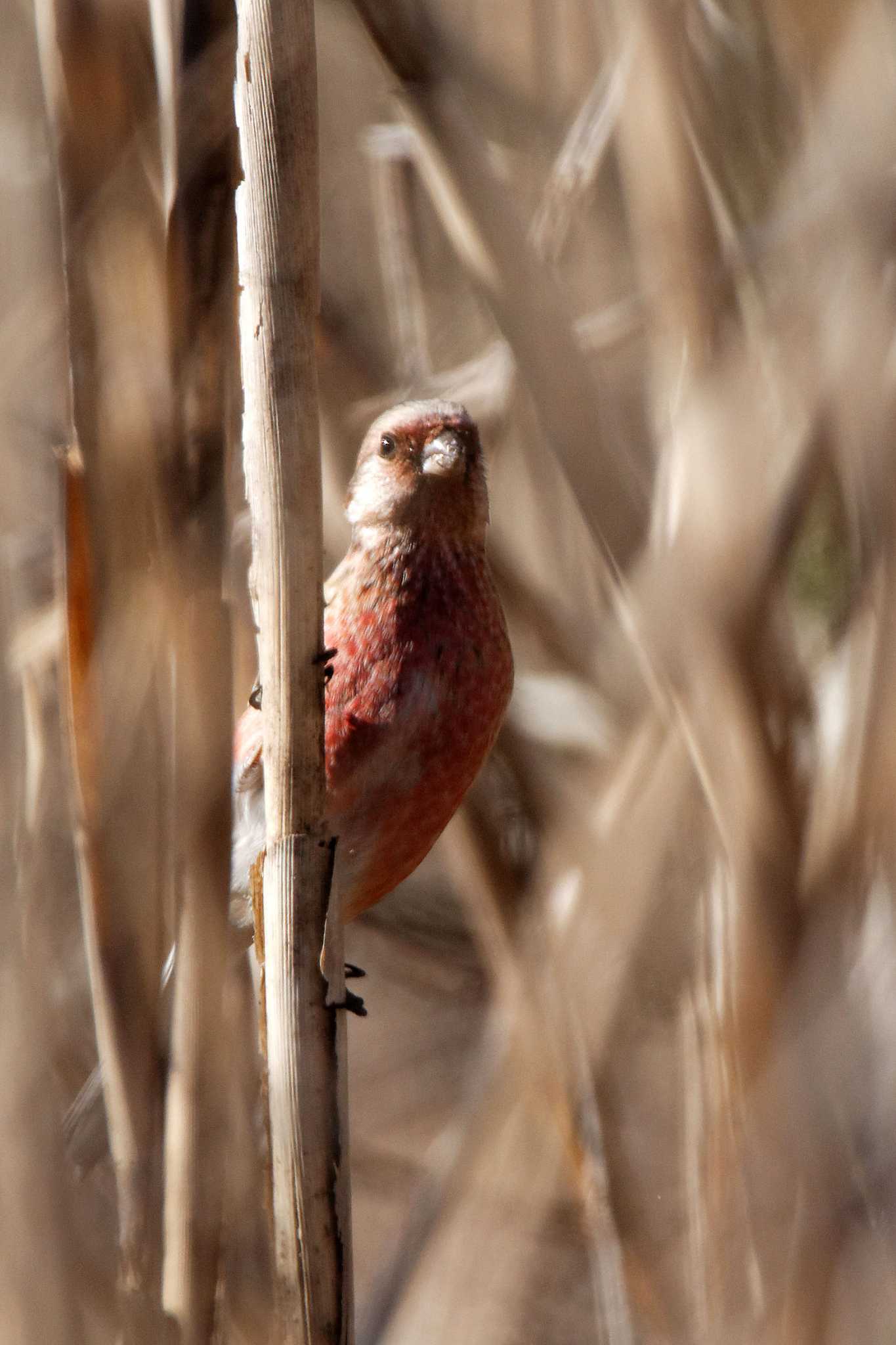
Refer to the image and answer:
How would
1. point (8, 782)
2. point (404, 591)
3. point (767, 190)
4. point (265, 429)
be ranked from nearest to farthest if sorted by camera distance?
point (265, 429), point (8, 782), point (404, 591), point (767, 190)

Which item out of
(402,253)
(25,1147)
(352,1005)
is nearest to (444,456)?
(402,253)

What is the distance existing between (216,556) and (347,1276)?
2.41 feet

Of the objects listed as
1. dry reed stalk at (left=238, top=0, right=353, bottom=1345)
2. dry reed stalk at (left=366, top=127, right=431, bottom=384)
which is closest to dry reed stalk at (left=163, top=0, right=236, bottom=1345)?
dry reed stalk at (left=238, top=0, right=353, bottom=1345)

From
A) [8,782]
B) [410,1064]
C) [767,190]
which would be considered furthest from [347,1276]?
[410,1064]

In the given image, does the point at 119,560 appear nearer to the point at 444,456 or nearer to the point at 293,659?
the point at 293,659

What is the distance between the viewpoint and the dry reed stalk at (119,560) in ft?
4.77

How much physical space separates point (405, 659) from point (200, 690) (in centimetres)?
37

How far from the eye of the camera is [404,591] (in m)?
1.89

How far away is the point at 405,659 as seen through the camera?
72.8 inches

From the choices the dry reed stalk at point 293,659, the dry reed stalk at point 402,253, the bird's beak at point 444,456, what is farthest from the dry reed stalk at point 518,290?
the dry reed stalk at point 402,253

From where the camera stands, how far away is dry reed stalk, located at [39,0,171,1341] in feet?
4.77

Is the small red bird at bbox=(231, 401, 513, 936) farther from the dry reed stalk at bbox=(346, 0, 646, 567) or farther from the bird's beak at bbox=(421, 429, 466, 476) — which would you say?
the dry reed stalk at bbox=(346, 0, 646, 567)

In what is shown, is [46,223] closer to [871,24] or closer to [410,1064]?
[871,24]

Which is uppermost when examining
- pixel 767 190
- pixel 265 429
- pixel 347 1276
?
pixel 767 190
